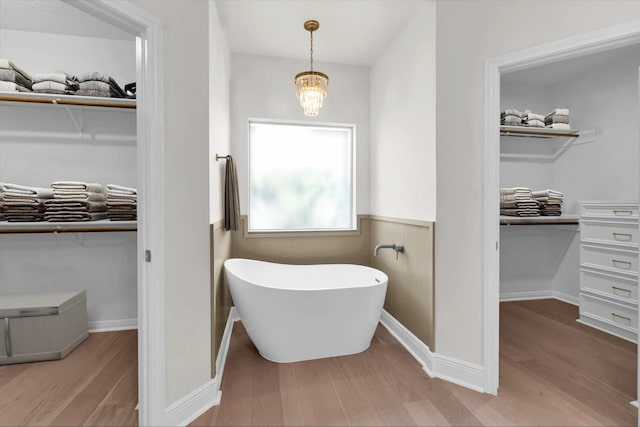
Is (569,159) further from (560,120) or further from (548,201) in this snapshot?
(548,201)

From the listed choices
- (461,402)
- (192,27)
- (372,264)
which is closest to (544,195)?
(372,264)

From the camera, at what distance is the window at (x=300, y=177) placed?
10.4 ft

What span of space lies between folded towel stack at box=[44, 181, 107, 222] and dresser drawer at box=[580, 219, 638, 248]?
4276 millimetres

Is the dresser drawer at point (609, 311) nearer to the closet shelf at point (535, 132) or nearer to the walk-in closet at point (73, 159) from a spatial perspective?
the closet shelf at point (535, 132)

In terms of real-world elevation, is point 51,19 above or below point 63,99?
above

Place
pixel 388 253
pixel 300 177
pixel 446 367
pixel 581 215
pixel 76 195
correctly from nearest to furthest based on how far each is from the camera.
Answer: pixel 446 367, pixel 76 195, pixel 388 253, pixel 581 215, pixel 300 177

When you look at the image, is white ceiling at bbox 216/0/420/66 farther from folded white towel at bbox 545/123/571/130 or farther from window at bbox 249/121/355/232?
folded white towel at bbox 545/123/571/130

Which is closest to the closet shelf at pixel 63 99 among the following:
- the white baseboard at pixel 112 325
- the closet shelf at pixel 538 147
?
the white baseboard at pixel 112 325

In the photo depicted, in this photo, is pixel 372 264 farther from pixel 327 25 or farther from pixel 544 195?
pixel 327 25

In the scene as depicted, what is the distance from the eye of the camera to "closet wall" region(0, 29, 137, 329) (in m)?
2.39

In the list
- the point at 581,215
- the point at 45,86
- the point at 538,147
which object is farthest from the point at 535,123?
the point at 45,86

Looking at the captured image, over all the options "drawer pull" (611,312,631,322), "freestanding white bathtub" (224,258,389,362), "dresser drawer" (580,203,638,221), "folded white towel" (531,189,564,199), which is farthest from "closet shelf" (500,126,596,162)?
"freestanding white bathtub" (224,258,389,362)

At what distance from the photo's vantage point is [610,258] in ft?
8.93

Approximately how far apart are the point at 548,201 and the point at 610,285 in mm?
897
